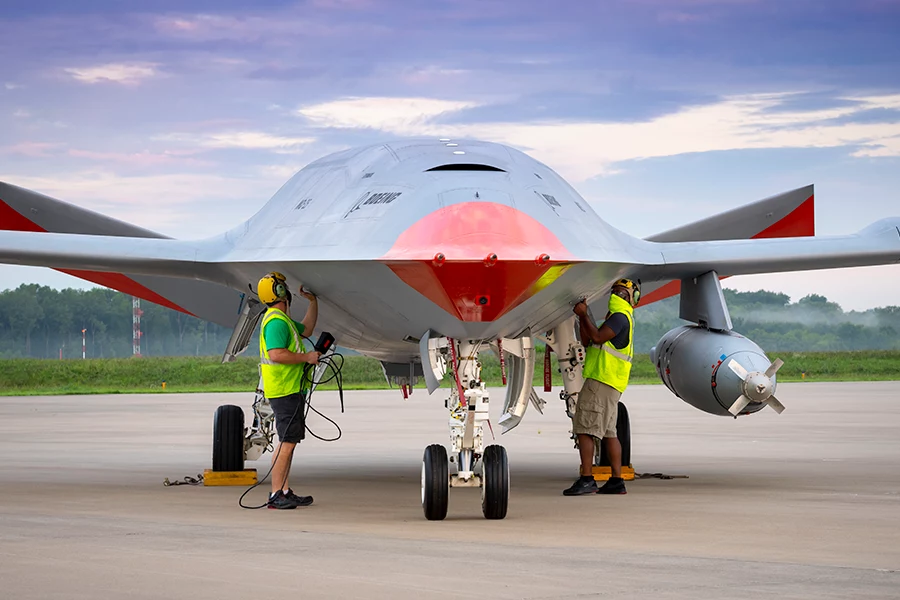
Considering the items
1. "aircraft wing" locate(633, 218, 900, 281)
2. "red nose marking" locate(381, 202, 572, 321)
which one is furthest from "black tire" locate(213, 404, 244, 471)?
"red nose marking" locate(381, 202, 572, 321)

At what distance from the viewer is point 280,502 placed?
11578 mm

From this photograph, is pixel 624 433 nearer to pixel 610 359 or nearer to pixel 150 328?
pixel 610 359

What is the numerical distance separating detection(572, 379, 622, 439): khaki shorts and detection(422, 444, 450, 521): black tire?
125 inches

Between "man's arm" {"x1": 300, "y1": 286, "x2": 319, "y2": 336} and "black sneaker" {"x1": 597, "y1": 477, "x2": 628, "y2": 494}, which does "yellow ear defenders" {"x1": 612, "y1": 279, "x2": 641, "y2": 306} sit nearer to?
"black sneaker" {"x1": 597, "y1": 477, "x2": 628, "y2": 494}

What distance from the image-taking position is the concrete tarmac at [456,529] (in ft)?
23.4

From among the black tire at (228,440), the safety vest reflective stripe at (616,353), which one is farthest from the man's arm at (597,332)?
the black tire at (228,440)

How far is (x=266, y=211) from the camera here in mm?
13078

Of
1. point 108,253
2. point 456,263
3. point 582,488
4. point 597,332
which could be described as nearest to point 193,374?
point 108,253

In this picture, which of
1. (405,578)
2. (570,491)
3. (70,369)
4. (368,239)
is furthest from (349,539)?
(70,369)

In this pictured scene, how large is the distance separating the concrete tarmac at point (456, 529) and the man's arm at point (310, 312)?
5.54 feet

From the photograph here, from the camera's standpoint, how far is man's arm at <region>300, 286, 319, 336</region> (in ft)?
38.7

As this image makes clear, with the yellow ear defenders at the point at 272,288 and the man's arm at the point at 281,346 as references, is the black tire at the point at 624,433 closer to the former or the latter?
the man's arm at the point at 281,346

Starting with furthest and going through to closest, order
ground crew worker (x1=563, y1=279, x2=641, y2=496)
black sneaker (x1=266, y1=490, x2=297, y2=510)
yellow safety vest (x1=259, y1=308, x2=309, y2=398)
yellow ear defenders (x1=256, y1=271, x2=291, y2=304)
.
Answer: ground crew worker (x1=563, y1=279, x2=641, y2=496)
yellow safety vest (x1=259, y1=308, x2=309, y2=398)
yellow ear defenders (x1=256, y1=271, x2=291, y2=304)
black sneaker (x1=266, y1=490, x2=297, y2=510)

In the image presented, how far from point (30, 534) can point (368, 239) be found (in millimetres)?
3457
